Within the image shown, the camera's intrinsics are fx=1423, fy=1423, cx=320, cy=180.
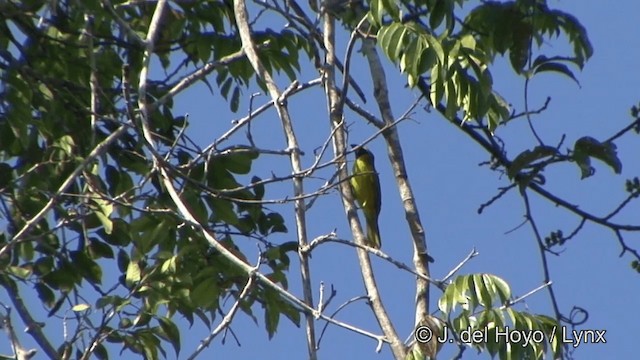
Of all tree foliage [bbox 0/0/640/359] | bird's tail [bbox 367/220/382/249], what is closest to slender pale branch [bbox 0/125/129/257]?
tree foliage [bbox 0/0/640/359]

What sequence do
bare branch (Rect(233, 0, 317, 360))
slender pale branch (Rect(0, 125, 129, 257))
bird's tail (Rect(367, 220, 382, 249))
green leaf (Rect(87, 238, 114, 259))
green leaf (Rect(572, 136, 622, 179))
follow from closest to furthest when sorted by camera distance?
1. bare branch (Rect(233, 0, 317, 360))
2. slender pale branch (Rect(0, 125, 129, 257))
3. green leaf (Rect(572, 136, 622, 179))
4. green leaf (Rect(87, 238, 114, 259))
5. bird's tail (Rect(367, 220, 382, 249))

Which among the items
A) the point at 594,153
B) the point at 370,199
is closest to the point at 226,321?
the point at 594,153

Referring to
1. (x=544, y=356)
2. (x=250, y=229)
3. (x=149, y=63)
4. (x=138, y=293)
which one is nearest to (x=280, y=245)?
(x=250, y=229)

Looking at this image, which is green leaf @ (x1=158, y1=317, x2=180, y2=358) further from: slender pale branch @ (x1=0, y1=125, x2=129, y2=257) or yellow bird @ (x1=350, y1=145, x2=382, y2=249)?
yellow bird @ (x1=350, y1=145, x2=382, y2=249)

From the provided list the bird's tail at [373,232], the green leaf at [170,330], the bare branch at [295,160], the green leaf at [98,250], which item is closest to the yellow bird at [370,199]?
the bird's tail at [373,232]

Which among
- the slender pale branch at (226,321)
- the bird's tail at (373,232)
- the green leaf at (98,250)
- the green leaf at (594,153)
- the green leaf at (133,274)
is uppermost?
the bird's tail at (373,232)

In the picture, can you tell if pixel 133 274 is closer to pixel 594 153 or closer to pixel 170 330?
pixel 170 330

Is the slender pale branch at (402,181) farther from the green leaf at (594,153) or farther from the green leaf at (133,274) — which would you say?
the green leaf at (133,274)

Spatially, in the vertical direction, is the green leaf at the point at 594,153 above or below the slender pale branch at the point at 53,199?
above

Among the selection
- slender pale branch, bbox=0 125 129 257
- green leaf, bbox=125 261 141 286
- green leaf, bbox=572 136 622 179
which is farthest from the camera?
green leaf, bbox=125 261 141 286

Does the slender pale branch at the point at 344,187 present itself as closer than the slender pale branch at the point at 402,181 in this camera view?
Yes

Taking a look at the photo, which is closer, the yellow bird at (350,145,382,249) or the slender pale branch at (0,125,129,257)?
the slender pale branch at (0,125,129,257)

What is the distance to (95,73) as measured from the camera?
5.02 meters

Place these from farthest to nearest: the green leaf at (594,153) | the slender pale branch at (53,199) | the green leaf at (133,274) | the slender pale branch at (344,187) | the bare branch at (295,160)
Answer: the green leaf at (133,274) → the green leaf at (594,153) → the slender pale branch at (53,199) → the slender pale branch at (344,187) → the bare branch at (295,160)
